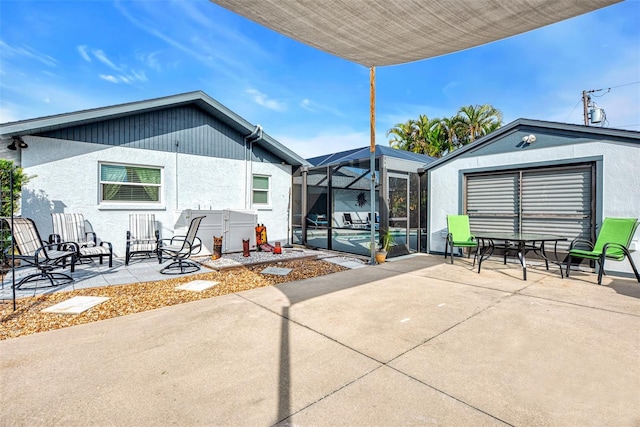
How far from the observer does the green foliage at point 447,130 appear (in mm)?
20734

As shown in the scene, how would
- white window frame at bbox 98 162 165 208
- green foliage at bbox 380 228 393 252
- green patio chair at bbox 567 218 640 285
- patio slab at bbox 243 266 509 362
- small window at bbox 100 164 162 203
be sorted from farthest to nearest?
1. green foliage at bbox 380 228 393 252
2. small window at bbox 100 164 162 203
3. white window frame at bbox 98 162 165 208
4. green patio chair at bbox 567 218 640 285
5. patio slab at bbox 243 266 509 362

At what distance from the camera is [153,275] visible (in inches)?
216

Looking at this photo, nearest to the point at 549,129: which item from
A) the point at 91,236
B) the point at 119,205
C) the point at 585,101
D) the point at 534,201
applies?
→ the point at 534,201

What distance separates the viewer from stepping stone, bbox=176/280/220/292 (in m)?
4.67

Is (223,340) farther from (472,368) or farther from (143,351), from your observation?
(472,368)

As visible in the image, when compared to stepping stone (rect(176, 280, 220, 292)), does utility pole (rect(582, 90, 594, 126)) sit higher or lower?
higher

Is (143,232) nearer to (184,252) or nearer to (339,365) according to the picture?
(184,252)

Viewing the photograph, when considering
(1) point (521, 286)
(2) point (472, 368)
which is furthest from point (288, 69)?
(2) point (472, 368)

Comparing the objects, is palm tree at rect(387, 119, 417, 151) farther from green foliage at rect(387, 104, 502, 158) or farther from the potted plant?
the potted plant

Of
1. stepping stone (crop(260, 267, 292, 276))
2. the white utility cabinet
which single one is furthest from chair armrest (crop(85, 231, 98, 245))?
stepping stone (crop(260, 267, 292, 276))

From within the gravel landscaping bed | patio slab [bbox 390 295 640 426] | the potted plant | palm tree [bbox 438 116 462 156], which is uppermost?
palm tree [bbox 438 116 462 156]

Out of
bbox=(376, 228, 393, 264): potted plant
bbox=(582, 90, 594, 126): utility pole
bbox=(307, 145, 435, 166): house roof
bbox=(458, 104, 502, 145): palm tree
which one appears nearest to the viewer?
bbox=(376, 228, 393, 264): potted plant

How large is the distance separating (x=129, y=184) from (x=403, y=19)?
717 centimetres

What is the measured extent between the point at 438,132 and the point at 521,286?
18733 millimetres
